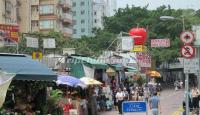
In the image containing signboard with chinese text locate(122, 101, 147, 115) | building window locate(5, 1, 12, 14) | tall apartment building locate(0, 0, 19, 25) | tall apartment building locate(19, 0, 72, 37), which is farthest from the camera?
tall apartment building locate(19, 0, 72, 37)

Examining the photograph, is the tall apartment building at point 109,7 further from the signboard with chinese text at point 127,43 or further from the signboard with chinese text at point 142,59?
the signboard with chinese text at point 127,43

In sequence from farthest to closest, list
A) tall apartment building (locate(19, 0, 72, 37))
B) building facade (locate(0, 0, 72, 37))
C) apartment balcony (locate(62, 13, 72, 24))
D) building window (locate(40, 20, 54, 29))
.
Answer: apartment balcony (locate(62, 13, 72, 24))
building window (locate(40, 20, 54, 29))
tall apartment building (locate(19, 0, 72, 37))
building facade (locate(0, 0, 72, 37))

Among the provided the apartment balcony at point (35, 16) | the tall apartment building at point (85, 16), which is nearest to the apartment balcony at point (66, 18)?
the apartment balcony at point (35, 16)

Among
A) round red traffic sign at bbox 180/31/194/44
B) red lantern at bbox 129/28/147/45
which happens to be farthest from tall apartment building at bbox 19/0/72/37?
round red traffic sign at bbox 180/31/194/44

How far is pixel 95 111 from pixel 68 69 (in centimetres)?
320

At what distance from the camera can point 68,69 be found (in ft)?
105

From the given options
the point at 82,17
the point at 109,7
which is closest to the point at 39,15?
the point at 82,17

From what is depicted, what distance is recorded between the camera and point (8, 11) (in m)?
67.8

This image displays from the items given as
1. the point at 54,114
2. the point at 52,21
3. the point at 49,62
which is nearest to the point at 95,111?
the point at 49,62

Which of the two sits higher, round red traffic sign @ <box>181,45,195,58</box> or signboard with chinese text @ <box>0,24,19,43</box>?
signboard with chinese text @ <box>0,24,19,43</box>

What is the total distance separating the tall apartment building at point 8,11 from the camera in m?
65.6

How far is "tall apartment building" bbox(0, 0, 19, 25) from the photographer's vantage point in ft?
215

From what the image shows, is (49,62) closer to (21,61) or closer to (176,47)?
(21,61)

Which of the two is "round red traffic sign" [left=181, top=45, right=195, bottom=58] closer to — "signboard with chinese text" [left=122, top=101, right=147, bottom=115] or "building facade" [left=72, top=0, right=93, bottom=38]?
"signboard with chinese text" [left=122, top=101, right=147, bottom=115]
